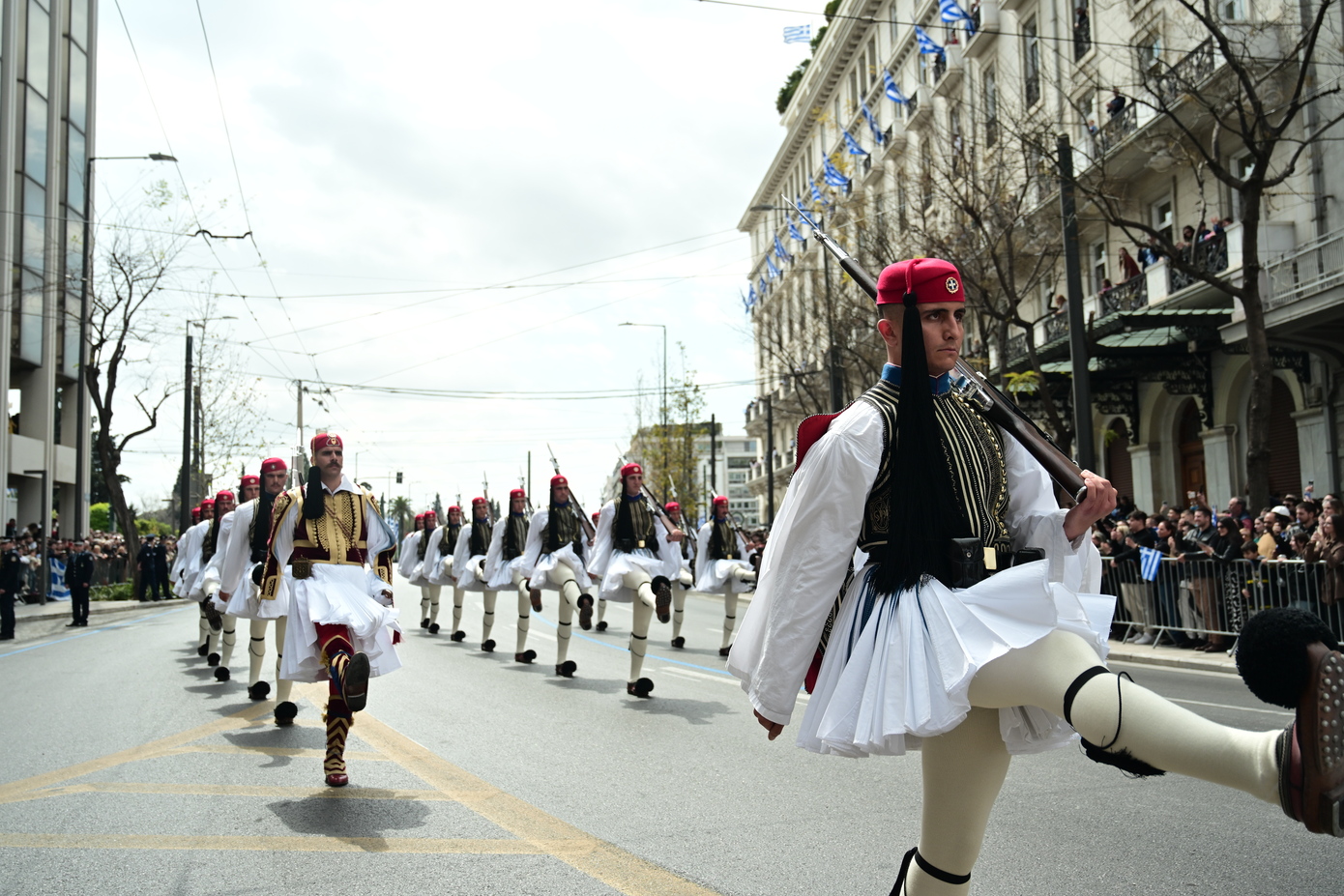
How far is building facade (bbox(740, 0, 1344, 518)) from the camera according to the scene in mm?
19344

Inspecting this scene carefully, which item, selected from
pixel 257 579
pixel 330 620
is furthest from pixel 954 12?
pixel 330 620

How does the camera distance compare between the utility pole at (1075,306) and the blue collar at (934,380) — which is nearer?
the blue collar at (934,380)

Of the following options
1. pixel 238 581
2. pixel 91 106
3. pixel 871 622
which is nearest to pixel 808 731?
pixel 871 622

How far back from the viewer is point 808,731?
303 cm

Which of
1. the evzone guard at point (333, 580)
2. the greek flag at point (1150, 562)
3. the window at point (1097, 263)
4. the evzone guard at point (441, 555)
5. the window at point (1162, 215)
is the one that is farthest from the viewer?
the window at point (1097, 263)

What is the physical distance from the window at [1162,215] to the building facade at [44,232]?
27750 mm

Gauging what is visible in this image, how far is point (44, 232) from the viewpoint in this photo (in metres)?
36.7

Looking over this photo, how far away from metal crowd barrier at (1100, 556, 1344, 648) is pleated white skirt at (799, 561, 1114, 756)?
1074 cm

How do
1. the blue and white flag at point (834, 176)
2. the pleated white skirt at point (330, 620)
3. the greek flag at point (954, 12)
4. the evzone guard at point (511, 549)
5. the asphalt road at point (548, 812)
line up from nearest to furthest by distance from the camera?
the asphalt road at point (548, 812)
the pleated white skirt at point (330, 620)
the evzone guard at point (511, 549)
the blue and white flag at point (834, 176)
the greek flag at point (954, 12)

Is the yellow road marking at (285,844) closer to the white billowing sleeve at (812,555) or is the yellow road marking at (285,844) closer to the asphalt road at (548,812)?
the asphalt road at (548,812)

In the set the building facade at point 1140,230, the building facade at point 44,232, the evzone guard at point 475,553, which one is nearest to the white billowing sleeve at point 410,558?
the evzone guard at point 475,553

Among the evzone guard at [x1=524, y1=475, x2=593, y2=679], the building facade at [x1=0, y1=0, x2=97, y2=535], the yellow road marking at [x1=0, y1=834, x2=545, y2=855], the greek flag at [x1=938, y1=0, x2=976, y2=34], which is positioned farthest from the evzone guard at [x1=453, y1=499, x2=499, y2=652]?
the greek flag at [x1=938, y1=0, x2=976, y2=34]

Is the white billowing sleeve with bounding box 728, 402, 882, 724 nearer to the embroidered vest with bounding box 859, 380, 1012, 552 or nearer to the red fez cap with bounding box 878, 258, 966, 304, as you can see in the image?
the embroidered vest with bounding box 859, 380, 1012, 552

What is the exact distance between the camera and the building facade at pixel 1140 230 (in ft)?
63.5
